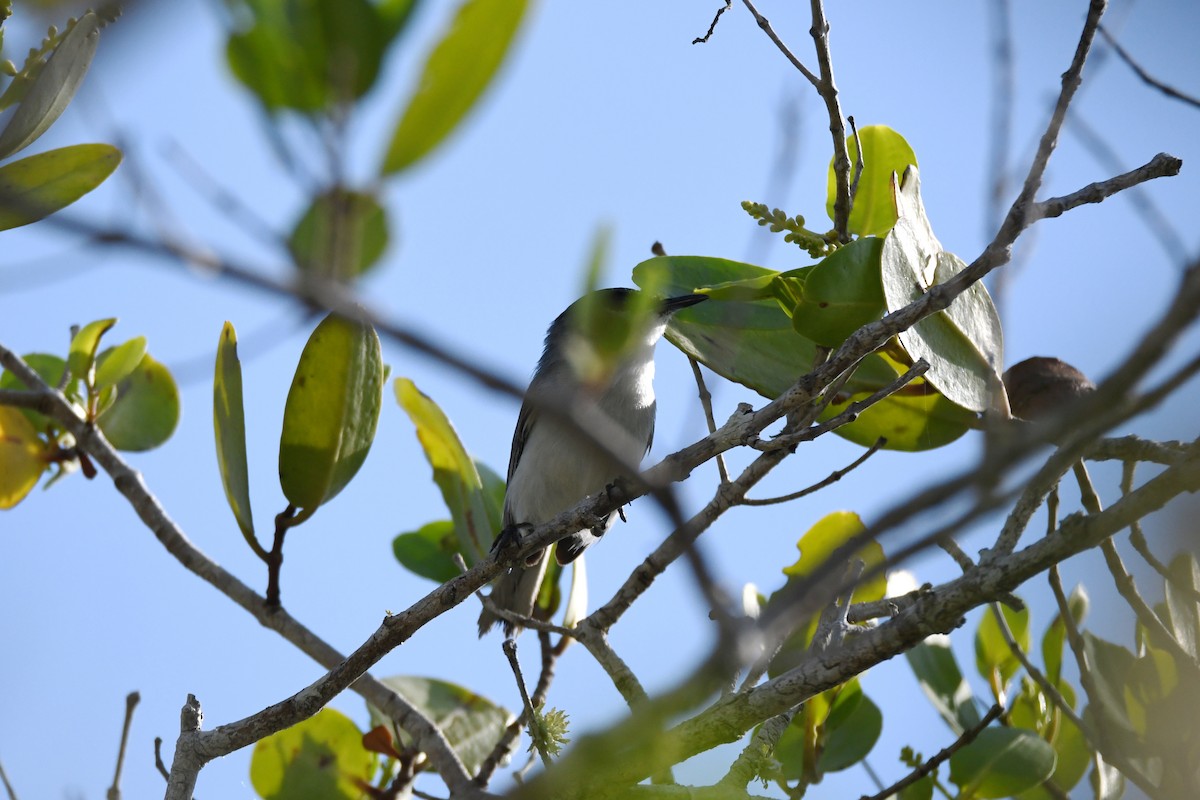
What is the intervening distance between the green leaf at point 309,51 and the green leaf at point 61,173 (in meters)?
2.02

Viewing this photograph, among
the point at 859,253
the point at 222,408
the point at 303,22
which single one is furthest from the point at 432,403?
the point at 303,22

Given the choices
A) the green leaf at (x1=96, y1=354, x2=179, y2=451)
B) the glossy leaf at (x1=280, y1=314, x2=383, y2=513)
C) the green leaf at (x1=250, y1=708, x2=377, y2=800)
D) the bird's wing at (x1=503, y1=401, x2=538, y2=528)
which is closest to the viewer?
the glossy leaf at (x1=280, y1=314, x2=383, y2=513)

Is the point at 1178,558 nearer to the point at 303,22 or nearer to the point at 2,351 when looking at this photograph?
the point at 303,22

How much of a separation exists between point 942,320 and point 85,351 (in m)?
3.09

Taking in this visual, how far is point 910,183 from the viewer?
2.89 meters

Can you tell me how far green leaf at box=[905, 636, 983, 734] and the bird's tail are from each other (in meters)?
1.52

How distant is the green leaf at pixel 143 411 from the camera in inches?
168

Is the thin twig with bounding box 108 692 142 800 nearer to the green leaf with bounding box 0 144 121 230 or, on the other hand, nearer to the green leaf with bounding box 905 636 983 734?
the green leaf with bounding box 0 144 121 230

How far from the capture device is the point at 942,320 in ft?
9.39

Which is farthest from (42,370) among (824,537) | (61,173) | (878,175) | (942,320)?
(942,320)

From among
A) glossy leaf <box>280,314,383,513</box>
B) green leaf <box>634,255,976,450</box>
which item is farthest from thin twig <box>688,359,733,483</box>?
glossy leaf <box>280,314,383,513</box>

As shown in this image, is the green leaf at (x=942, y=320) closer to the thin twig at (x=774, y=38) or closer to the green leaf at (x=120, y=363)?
the thin twig at (x=774, y=38)

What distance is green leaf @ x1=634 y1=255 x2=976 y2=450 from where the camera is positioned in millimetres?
3217

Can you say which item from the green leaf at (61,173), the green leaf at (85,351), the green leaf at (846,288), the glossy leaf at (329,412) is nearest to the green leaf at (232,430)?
the glossy leaf at (329,412)
